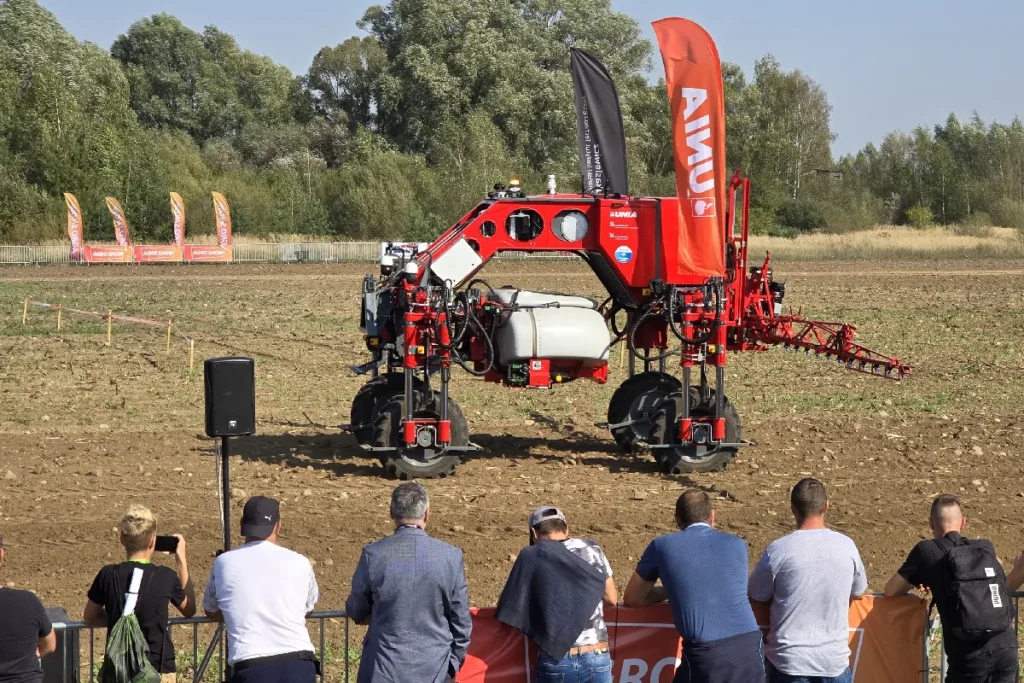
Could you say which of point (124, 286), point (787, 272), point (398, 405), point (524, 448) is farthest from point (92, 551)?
point (787, 272)

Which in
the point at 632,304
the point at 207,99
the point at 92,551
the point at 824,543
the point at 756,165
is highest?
the point at 207,99

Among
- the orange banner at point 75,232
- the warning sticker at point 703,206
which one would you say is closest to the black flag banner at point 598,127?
the warning sticker at point 703,206

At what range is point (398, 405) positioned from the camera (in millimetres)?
13570

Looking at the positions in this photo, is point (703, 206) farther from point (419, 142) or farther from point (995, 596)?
point (419, 142)

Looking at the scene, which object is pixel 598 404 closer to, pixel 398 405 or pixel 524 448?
pixel 524 448

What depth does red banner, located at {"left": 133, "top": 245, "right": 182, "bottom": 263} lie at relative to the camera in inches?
2019

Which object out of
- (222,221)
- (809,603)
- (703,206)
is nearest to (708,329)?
(703,206)

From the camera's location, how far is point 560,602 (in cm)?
586

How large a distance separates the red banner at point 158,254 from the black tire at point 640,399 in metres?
39.6

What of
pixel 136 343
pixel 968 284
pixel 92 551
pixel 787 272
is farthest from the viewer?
pixel 787 272

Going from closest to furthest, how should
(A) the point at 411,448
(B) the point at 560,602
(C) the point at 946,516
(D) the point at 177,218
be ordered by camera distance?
(B) the point at 560,602 → (C) the point at 946,516 → (A) the point at 411,448 → (D) the point at 177,218

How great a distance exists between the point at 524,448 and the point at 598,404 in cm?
317

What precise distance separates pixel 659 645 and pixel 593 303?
819 cm

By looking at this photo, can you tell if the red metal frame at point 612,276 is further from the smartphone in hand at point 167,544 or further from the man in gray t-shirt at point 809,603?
the man in gray t-shirt at point 809,603
